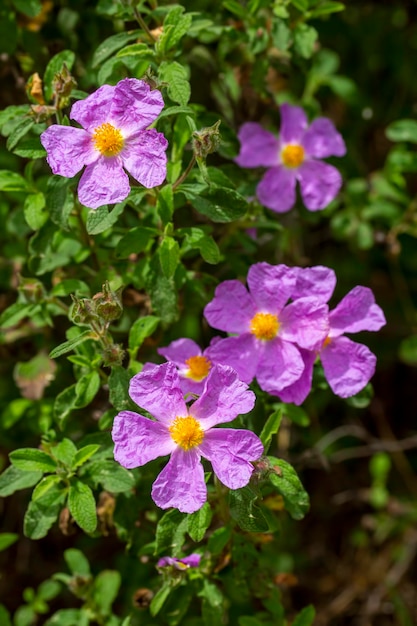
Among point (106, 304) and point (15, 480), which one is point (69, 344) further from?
point (15, 480)

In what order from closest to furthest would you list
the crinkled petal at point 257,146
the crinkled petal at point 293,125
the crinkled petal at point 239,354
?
1. the crinkled petal at point 239,354
2. the crinkled petal at point 257,146
3. the crinkled petal at point 293,125


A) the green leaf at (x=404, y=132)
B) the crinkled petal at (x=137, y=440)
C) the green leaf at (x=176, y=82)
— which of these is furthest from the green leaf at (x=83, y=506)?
the green leaf at (x=404, y=132)

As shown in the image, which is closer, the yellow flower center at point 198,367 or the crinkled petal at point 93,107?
the crinkled petal at point 93,107

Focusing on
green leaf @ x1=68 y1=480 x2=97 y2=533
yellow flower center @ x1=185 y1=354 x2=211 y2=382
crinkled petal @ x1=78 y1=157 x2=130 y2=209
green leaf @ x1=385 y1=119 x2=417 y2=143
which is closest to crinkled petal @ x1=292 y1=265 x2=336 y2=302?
yellow flower center @ x1=185 y1=354 x2=211 y2=382

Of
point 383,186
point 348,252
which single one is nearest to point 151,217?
point 383,186

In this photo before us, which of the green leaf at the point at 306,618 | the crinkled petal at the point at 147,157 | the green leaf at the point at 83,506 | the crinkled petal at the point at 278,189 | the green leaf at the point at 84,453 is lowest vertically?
the green leaf at the point at 306,618

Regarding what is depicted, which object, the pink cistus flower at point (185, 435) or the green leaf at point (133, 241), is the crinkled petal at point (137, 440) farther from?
the green leaf at point (133, 241)

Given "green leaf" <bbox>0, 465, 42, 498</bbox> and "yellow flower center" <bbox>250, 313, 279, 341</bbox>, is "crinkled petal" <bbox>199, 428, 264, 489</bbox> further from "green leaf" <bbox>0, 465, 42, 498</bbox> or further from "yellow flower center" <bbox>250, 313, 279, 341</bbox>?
"green leaf" <bbox>0, 465, 42, 498</bbox>
